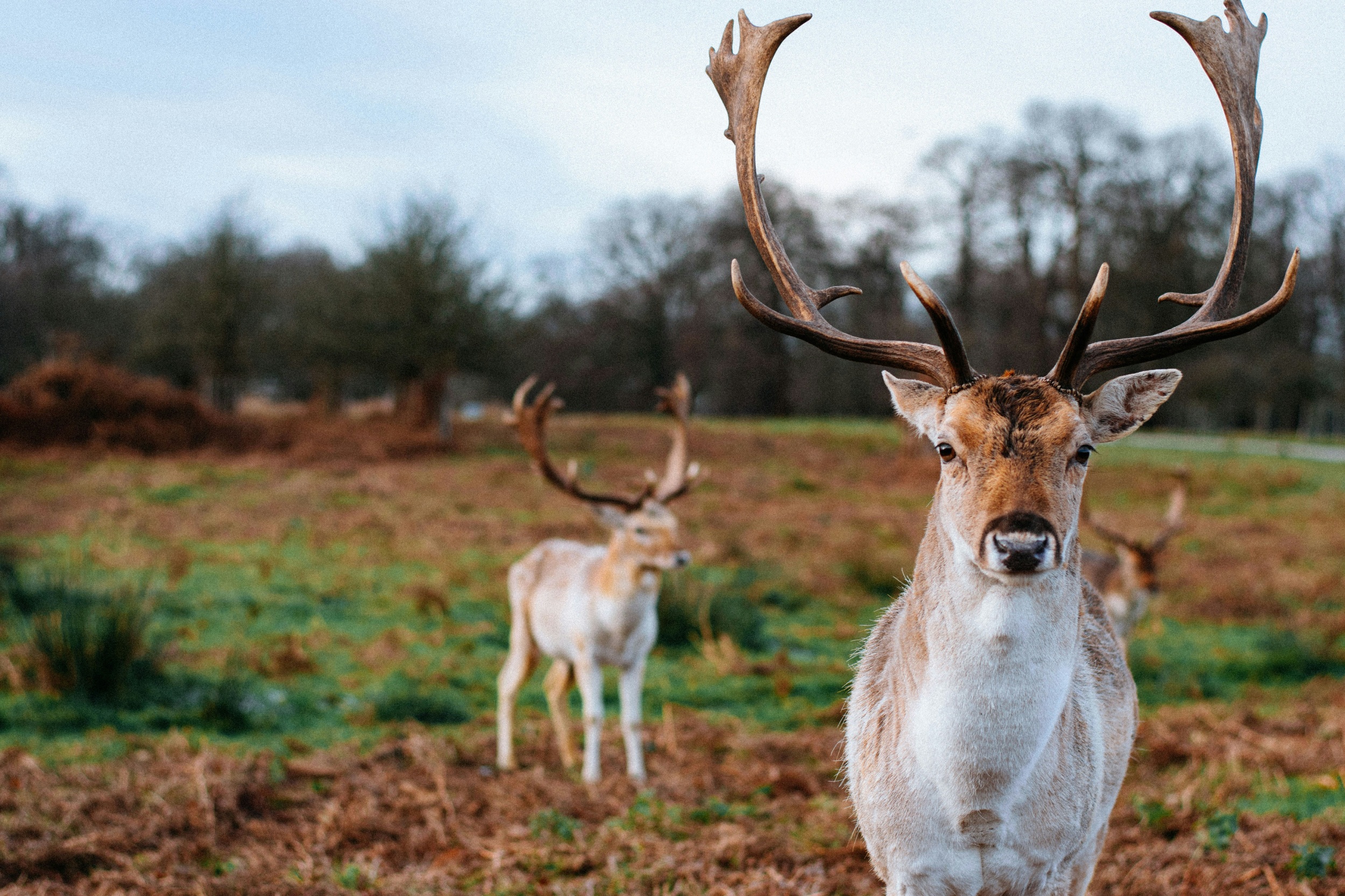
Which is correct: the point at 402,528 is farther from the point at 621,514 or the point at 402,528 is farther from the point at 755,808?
the point at 755,808

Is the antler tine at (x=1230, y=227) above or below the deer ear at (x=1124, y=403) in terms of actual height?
above

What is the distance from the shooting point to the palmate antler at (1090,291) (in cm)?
288

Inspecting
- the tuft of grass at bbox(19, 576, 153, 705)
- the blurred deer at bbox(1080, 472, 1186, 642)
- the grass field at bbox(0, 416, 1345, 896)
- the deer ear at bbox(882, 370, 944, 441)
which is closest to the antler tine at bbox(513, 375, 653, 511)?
the grass field at bbox(0, 416, 1345, 896)

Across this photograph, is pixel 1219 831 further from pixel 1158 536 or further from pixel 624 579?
pixel 1158 536

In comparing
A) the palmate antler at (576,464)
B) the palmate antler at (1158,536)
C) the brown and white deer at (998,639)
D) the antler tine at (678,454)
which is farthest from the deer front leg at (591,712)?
the palmate antler at (1158,536)

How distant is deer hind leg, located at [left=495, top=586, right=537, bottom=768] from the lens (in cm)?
653

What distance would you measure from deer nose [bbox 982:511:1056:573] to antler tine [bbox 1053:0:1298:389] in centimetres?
63

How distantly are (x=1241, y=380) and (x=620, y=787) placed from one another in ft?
114

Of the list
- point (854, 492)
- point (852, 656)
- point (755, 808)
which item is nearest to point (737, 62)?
point (852, 656)

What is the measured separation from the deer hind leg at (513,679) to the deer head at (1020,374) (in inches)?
167

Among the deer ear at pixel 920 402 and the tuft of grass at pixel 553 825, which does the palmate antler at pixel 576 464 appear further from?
the deer ear at pixel 920 402

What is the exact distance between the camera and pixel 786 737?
684cm

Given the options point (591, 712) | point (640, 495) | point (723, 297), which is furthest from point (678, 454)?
point (723, 297)

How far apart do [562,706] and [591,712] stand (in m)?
0.55
